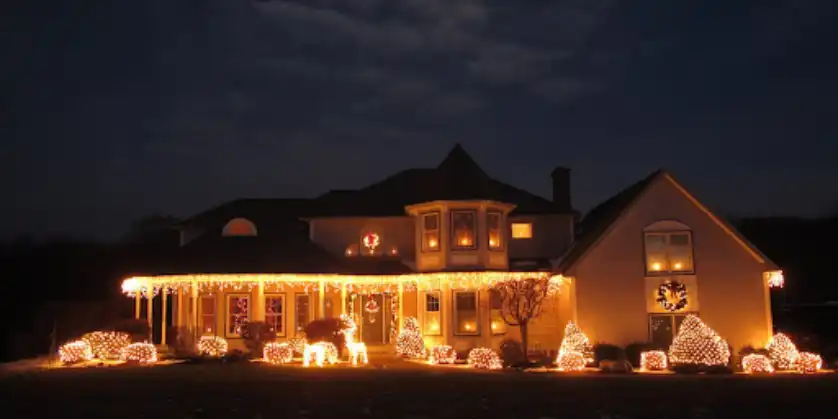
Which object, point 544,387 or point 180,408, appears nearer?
point 180,408

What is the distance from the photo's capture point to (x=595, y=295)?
2739 centimetres

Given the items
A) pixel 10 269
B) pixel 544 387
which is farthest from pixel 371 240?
pixel 10 269

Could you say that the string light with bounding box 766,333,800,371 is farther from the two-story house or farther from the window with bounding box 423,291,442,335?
the window with bounding box 423,291,442,335

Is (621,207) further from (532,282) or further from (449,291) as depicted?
(449,291)

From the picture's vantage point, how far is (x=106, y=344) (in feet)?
86.3

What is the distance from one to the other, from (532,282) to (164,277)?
12005mm

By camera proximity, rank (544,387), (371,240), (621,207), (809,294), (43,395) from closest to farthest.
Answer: (43,395)
(544,387)
(621,207)
(371,240)
(809,294)

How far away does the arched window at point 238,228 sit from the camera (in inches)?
1211

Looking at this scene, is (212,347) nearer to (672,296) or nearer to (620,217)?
(620,217)

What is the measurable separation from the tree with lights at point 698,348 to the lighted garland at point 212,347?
13.5m

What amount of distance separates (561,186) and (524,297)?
900 cm

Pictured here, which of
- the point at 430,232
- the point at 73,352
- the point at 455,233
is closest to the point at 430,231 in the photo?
the point at 430,232

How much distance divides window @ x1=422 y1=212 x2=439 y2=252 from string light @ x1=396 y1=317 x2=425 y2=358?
8.87 feet

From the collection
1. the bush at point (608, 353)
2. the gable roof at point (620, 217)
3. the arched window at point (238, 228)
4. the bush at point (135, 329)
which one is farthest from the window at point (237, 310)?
the bush at point (608, 353)
